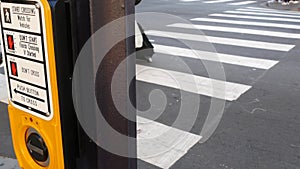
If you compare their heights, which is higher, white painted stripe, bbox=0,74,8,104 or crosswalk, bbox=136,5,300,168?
white painted stripe, bbox=0,74,8,104

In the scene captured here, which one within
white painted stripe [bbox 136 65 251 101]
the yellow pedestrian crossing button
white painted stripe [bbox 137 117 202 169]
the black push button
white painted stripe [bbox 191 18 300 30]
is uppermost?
the yellow pedestrian crossing button

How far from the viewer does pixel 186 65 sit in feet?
22.8

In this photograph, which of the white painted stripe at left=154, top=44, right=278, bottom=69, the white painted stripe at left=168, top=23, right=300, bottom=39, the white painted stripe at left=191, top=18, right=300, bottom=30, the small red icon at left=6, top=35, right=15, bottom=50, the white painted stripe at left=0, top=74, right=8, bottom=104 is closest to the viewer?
the small red icon at left=6, top=35, right=15, bottom=50

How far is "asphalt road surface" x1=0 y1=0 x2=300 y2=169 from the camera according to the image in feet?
12.1

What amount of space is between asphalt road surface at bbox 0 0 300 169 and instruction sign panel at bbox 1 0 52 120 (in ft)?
7.67

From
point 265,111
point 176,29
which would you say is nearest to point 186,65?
point 265,111

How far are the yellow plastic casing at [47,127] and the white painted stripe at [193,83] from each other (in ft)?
13.5

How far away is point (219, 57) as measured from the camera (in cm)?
748

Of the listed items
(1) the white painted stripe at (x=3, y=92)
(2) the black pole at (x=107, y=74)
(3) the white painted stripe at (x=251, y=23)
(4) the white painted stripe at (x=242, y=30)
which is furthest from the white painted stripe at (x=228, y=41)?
(2) the black pole at (x=107, y=74)

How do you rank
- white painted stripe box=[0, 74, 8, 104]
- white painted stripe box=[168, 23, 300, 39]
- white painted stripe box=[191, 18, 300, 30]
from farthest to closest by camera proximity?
white painted stripe box=[191, 18, 300, 30], white painted stripe box=[168, 23, 300, 39], white painted stripe box=[0, 74, 8, 104]

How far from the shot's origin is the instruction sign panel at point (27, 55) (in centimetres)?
111

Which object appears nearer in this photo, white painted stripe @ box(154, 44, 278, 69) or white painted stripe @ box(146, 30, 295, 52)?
white painted stripe @ box(154, 44, 278, 69)

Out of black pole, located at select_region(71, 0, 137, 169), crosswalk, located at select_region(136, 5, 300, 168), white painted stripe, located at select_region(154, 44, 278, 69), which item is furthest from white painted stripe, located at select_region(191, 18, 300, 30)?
black pole, located at select_region(71, 0, 137, 169)

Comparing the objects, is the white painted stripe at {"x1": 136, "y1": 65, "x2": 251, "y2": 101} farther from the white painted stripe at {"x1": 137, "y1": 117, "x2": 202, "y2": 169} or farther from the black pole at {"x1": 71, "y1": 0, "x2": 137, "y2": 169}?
the black pole at {"x1": 71, "y1": 0, "x2": 137, "y2": 169}
